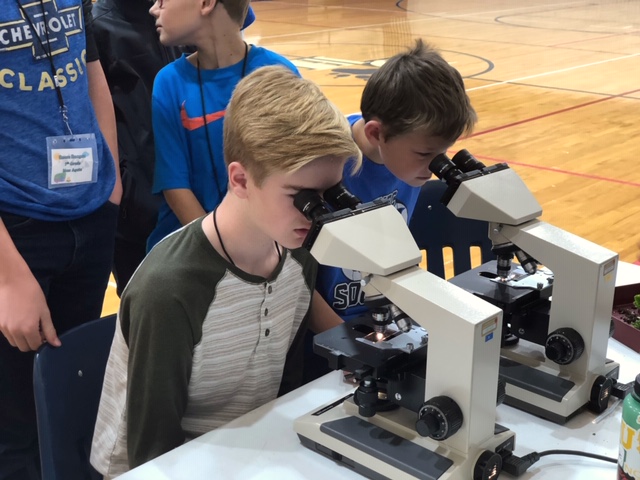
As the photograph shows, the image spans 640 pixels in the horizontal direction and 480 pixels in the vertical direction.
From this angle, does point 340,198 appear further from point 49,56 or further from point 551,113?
point 551,113

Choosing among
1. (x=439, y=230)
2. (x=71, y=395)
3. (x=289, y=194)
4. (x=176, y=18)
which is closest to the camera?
(x=289, y=194)

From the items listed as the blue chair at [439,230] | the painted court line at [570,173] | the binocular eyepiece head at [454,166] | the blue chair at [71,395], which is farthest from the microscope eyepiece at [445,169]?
the painted court line at [570,173]

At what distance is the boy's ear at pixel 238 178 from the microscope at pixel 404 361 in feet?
0.63

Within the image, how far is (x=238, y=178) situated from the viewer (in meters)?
1.25

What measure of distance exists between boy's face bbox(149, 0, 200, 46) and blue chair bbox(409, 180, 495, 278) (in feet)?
2.30

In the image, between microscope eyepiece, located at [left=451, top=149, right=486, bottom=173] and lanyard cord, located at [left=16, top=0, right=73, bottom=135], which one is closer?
microscope eyepiece, located at [left=451, top=149, right=486, bottom=173]

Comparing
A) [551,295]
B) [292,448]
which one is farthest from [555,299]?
[292,448]

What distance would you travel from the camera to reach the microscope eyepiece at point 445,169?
1.26 metres

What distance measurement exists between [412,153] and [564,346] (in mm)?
550

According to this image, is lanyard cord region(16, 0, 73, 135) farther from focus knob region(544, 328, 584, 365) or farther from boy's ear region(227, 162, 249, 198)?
focus knob region(544, 328, 584, 365)

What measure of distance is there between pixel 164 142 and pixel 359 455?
0.97m

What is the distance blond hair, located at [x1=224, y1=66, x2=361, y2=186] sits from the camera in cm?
117

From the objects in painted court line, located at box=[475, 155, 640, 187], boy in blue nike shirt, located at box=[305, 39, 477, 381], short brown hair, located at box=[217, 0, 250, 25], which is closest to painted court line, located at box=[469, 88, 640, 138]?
painted court line, located at box=[475, 155, 640, 187]

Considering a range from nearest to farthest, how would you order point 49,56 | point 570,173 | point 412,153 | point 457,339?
point 457,339 < point 49,56 < point 412,153 < point 570,173
